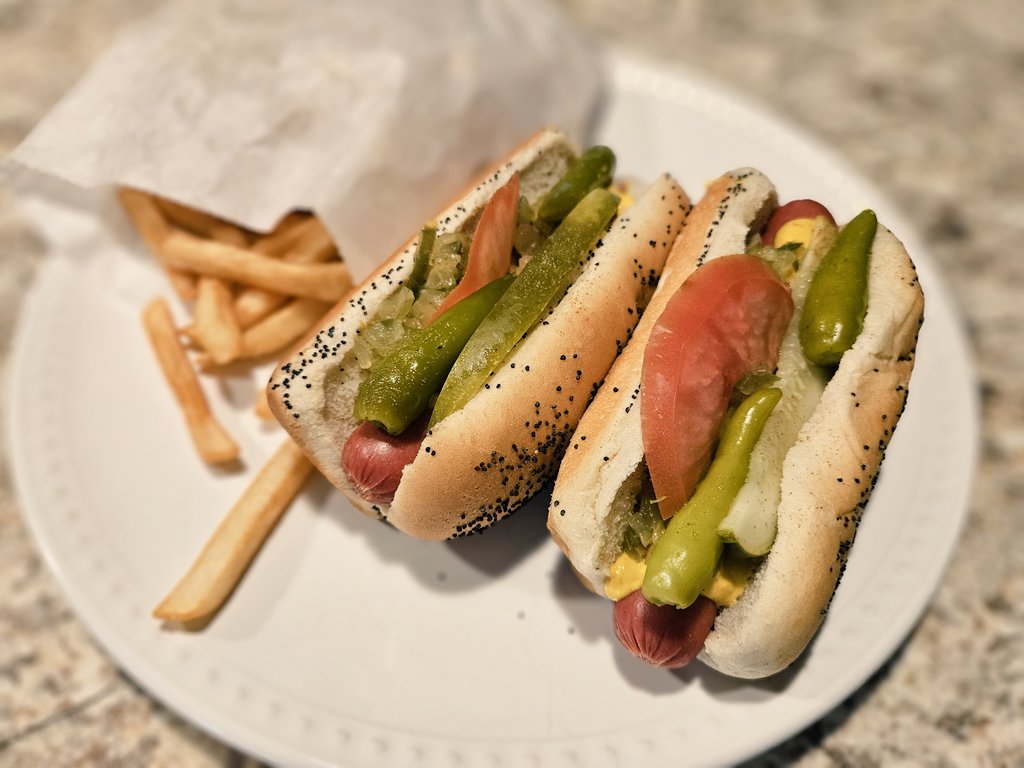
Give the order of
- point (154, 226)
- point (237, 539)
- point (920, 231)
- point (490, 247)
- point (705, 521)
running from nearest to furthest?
1. point (705, 521)
2. point (490, 247)
3. point (237, 539)
4. point (154, 226)
5. point (920, 231)

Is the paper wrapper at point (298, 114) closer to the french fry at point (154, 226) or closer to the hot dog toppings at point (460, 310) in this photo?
the french fry at point (154, 226)

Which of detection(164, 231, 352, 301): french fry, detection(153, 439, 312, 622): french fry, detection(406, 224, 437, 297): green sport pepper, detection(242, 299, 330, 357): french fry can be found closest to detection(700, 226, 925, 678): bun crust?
detection(406, 224, 437, 297): green sport pepper

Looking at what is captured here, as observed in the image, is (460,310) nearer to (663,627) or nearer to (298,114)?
(663,627)

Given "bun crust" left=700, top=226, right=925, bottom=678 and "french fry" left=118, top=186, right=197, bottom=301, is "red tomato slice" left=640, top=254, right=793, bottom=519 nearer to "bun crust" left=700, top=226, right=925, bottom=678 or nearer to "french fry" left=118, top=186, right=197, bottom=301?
"bun crust" left=700, top=226, right=925, bottom=678

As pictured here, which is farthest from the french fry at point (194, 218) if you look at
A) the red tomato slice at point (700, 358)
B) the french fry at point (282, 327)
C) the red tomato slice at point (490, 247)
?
the red tomato slice at point (700, 358)

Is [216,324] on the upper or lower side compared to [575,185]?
lower

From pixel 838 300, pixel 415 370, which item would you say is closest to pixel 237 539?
pixel 415 370
